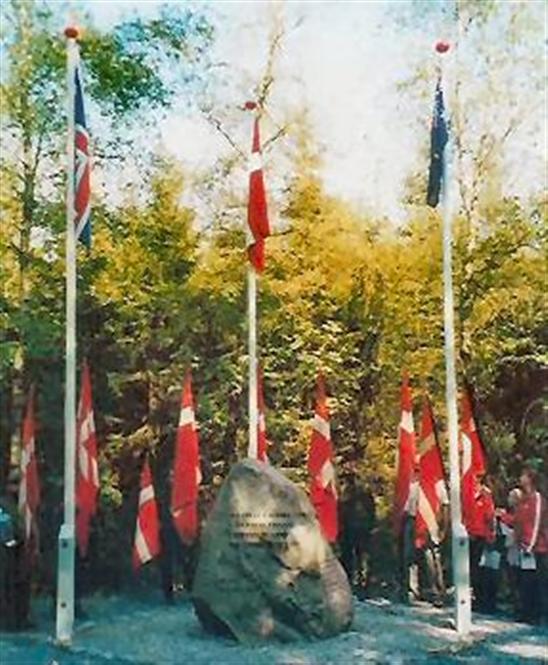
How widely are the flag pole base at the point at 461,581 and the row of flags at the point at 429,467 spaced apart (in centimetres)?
45

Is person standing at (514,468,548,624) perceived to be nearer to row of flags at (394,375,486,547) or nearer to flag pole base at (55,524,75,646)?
row of flags at (394,375,486,547)

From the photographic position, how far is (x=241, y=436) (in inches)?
304

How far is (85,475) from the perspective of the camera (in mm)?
6887

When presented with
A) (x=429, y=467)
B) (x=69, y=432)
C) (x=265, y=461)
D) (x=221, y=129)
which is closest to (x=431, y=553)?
(x=429, y=467)

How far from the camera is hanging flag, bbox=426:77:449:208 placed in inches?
268

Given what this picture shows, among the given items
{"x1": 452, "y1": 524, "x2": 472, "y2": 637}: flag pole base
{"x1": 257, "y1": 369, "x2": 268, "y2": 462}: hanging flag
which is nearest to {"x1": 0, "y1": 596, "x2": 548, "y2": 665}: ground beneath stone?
{"x1": 452, "y1": 524, "x2": 472, "y2": 637}: flag pole base

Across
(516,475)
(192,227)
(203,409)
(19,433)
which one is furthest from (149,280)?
(516,475)

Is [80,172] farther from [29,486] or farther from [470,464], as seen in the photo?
[470,464]

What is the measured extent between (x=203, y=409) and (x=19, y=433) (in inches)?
49.1

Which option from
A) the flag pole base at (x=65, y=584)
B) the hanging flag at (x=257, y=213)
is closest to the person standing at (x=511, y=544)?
the hanging flag at (x=257, y=213)

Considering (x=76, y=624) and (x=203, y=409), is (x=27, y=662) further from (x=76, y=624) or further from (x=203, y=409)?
(x=203, y=409)

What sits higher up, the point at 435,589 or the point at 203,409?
the point at 203,409

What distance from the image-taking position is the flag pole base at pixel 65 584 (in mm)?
6281

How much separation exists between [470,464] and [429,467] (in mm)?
302
